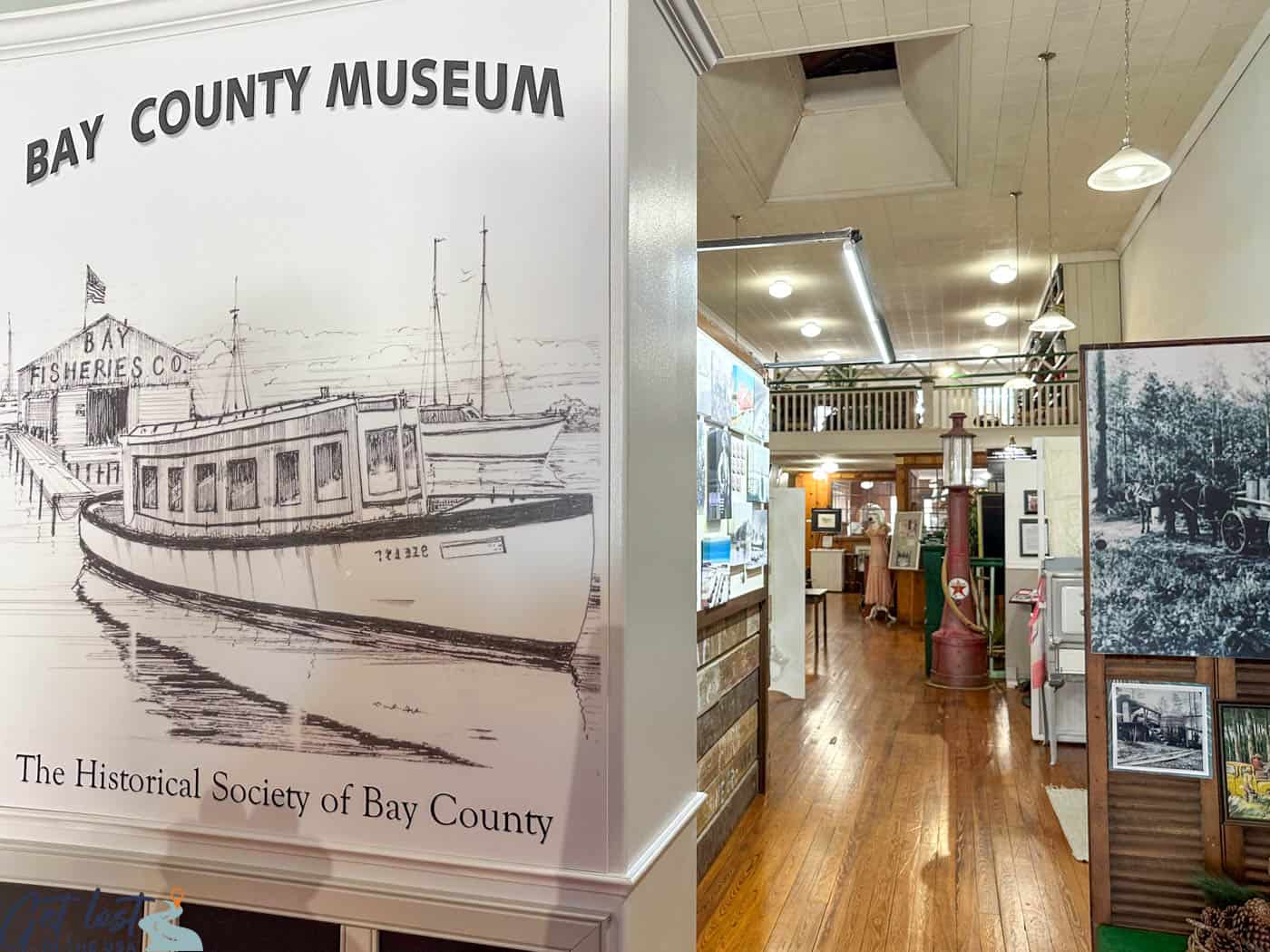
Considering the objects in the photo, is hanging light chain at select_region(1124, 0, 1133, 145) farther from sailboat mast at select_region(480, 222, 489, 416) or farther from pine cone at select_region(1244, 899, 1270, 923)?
sailboat mast at select_region(480, 222, 489, 416)

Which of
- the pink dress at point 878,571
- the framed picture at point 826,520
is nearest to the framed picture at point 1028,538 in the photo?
the pink dress at point 878,571

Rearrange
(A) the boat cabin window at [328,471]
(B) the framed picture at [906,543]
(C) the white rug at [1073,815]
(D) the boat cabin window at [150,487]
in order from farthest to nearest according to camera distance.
A: 1. (B) the framed picture at [906,543]
2. (C) the white rug at [1073,815]
3. (D) the boat cabin window at [150,487]
4. (A) the boat cabin window at [328,471]

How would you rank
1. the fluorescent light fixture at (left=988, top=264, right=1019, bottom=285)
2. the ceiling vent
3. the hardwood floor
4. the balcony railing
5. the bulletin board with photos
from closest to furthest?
the hardwood floor < the bulletin board with photos < the ceiling vent < the fluorescent light fixture at (left=988, top=264, right=1019, bottom=285) < the balcony railing

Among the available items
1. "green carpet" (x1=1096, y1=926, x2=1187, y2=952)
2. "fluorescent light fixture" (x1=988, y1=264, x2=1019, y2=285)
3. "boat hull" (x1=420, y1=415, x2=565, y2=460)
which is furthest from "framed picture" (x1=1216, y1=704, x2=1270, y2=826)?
"fluorescent light fixture" (x1=988, y1=264, x2=1019, y2=285)

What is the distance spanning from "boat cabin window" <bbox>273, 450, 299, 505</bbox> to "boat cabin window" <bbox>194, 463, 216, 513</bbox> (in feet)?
0.45

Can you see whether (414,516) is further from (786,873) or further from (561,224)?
(786,873)

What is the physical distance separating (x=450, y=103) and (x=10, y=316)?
3.44 ft

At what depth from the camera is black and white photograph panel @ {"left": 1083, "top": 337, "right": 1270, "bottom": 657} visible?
2887mm

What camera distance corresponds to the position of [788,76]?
730 cm

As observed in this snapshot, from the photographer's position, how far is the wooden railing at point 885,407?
50.9ft

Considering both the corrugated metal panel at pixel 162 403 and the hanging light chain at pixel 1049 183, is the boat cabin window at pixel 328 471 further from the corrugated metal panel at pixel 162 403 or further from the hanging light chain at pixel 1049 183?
the hanging light chain at pixel 1049 183

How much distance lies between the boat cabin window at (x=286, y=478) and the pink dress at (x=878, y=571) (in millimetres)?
12555

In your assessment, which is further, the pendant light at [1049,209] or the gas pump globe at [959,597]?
the gas pump globe at [959,597]

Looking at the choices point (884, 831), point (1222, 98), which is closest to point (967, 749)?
point (884, 831)
